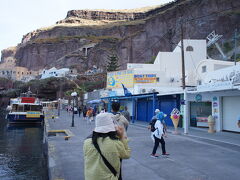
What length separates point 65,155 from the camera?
8258 millimetres

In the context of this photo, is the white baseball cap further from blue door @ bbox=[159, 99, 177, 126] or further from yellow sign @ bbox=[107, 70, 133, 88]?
yellow sign @ bbox=[107, 70, 133, 88]

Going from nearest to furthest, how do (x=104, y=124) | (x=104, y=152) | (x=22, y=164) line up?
(x=104, y=152)
(x=104, y=124)
(x=22, y=164)

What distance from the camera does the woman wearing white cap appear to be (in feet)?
8.82

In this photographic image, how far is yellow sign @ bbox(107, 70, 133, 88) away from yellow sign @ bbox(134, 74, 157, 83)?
76 centimetres

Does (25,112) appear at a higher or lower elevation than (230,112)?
lower

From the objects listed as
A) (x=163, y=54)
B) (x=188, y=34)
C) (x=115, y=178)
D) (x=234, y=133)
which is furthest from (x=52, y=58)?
(x=115, y=178)

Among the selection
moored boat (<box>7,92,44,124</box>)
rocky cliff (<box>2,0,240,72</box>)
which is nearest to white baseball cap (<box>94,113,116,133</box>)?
moored boat (<box>7,92,44,124</box>)

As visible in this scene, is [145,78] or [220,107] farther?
[145,78]

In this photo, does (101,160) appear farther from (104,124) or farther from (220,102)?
(220,102)

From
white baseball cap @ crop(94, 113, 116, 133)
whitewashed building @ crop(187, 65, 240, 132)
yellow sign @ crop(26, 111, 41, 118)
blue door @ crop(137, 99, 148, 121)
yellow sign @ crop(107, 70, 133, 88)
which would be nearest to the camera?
white baseball cap @ crop(94, 113, 116, 133)

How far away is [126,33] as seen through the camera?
363 feet

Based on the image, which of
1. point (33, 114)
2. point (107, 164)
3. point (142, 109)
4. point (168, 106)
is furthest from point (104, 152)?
point (33, 114)

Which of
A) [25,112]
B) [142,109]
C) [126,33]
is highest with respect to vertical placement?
[126,33]

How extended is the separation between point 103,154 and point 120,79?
90.4 feet
